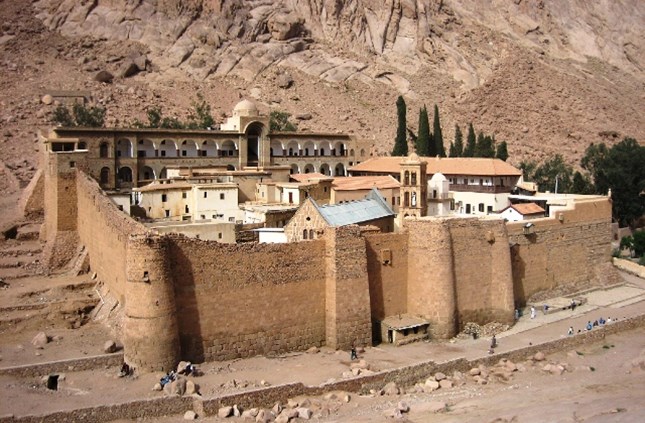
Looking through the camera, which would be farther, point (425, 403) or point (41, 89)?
point (41, 89)

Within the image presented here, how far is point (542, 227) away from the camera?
1098 inches

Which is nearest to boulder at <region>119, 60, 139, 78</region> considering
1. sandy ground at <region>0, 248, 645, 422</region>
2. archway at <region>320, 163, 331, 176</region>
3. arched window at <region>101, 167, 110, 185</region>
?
archway at <region>320, 163, 331, 176</region>

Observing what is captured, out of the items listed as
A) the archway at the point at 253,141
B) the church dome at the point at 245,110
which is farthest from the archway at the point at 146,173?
the church dome at the point at 245,110

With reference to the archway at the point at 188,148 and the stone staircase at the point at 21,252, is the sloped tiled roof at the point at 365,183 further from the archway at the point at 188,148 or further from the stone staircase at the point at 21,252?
the stone staircase at the point at 21,252

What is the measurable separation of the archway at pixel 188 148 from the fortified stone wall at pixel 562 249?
1885 cm

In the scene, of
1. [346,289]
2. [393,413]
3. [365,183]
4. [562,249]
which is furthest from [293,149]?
[393,413]

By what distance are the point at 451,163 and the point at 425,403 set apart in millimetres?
19873

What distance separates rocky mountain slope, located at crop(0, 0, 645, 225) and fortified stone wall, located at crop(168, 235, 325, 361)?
3386 centimetres

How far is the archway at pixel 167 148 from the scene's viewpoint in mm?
38481

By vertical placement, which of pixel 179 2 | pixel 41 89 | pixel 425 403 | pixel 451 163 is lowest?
pixel 425 403

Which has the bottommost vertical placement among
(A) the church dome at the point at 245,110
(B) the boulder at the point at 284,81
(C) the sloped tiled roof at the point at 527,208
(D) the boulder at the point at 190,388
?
(D) the boulder at the point at 190,388

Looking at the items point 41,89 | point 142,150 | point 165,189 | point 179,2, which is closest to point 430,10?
point 179,2

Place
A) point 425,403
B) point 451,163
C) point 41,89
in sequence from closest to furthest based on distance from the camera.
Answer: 1. point 425,403
2. point 451,163
3. point 41,89

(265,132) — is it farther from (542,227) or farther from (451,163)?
(542,227)
